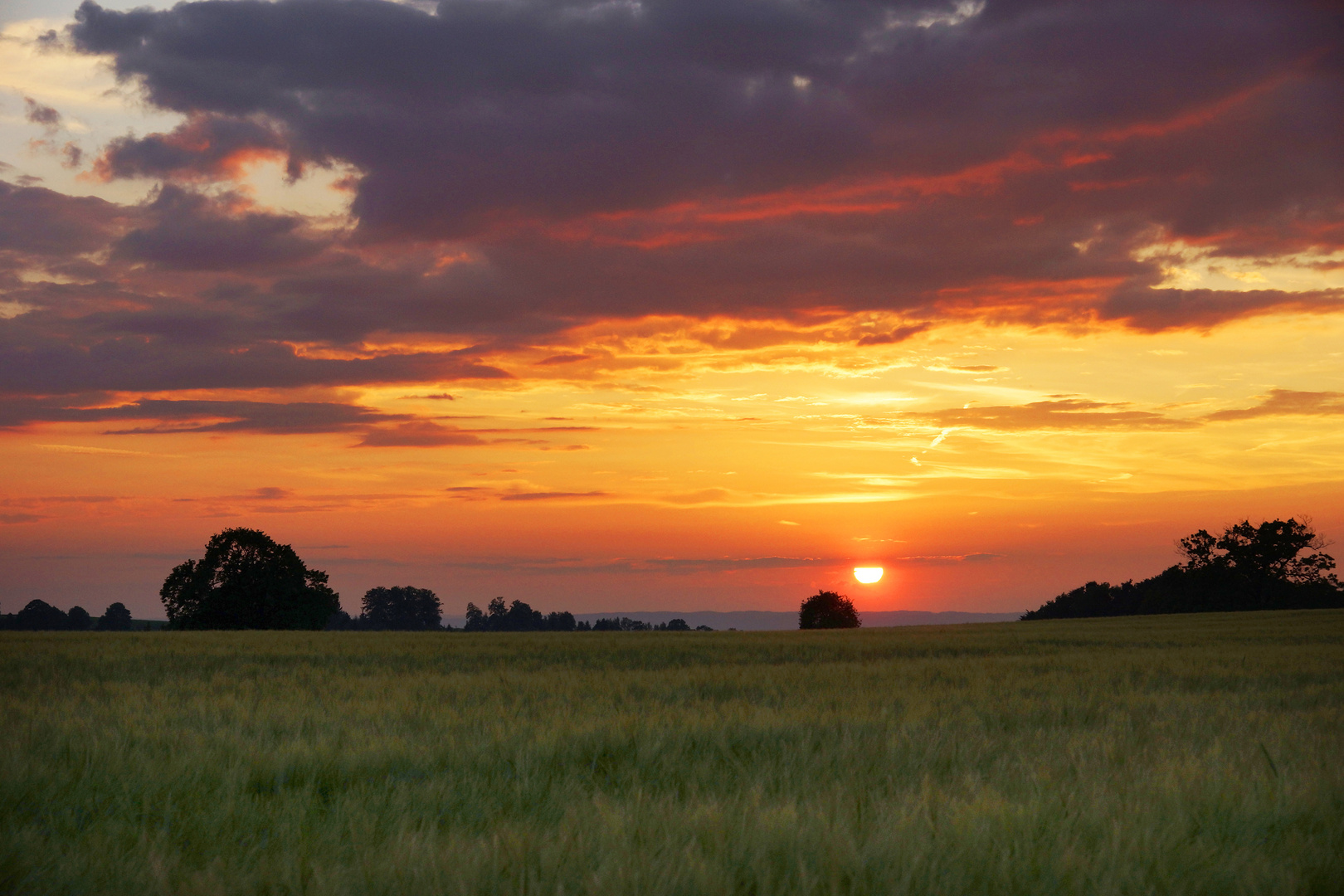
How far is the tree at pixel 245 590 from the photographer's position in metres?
59.7

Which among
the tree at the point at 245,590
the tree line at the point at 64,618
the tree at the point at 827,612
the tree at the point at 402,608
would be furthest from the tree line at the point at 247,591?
the tree at the point at 402,608

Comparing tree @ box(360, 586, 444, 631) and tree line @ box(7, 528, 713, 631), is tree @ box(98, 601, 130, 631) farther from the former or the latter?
tree line @ box(7, 528, 713, 631)

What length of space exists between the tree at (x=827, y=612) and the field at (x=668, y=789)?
88.6 m

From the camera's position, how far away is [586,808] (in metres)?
4.55

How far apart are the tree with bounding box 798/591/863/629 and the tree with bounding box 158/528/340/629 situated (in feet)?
178

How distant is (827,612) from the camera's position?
326 feet

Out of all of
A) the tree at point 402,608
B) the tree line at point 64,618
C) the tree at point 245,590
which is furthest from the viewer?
the tree at point 402,608

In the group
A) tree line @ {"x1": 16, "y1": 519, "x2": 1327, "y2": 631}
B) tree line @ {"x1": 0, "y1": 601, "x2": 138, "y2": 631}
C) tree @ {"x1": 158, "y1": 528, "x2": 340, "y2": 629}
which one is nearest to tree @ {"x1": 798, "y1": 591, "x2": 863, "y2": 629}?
tree line @ {"x1": 16, "y1": 519, "x2": 1327, "y2": 631}

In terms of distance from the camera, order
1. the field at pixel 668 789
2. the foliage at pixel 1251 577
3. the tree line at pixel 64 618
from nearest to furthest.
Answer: the field at pixel 668 789, the foliage at pixel 1251 577, the tree line at pixel 64 618

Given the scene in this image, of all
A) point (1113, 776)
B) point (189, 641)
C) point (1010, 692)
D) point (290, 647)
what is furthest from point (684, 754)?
point (189, 641)

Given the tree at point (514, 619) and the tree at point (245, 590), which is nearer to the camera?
the tree at point (245, 590)

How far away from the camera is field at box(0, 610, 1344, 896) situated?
139 inches

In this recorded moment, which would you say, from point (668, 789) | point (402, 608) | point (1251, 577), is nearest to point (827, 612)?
point (1251, 577)

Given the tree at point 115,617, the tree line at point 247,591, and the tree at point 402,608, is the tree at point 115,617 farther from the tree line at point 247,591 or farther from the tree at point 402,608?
the tree line at point 247,591
